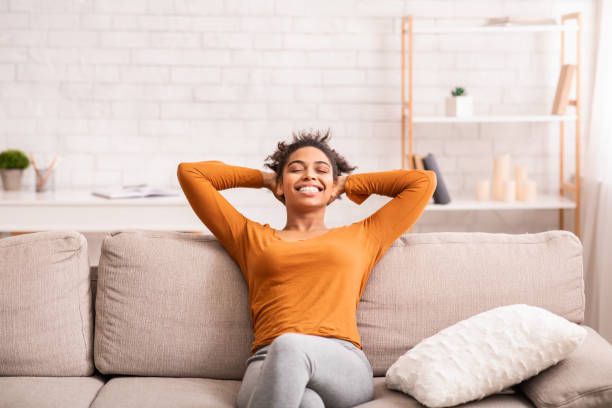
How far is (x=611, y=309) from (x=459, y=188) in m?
1.05

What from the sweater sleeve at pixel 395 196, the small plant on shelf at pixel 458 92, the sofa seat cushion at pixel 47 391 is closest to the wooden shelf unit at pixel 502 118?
the small plant on shelf at pixel 458 92

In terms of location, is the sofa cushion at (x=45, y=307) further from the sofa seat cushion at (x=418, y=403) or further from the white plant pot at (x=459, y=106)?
the white plant pot at (x=459, y=106)

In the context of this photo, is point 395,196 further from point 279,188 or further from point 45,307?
point 45,307

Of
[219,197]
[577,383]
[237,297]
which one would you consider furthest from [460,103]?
[577,383]

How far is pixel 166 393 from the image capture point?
68.9 inches

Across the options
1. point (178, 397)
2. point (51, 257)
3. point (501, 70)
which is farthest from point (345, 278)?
point (501, 70)

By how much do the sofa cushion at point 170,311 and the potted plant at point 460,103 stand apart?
1.77 meters

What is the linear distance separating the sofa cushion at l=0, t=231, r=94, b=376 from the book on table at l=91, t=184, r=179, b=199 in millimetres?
1216

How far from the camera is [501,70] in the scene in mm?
3594

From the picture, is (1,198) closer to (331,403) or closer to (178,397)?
(178,397)

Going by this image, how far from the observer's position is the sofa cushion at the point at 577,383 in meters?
1.55

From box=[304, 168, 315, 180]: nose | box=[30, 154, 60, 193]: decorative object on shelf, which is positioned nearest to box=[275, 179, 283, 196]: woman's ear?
box=[304, 168, 315, 180]: nose

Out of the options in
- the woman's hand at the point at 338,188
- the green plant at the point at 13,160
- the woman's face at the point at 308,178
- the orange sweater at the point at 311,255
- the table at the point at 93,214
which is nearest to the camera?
the orange sweater at the point at 311,255

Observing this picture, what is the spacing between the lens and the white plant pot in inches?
129
